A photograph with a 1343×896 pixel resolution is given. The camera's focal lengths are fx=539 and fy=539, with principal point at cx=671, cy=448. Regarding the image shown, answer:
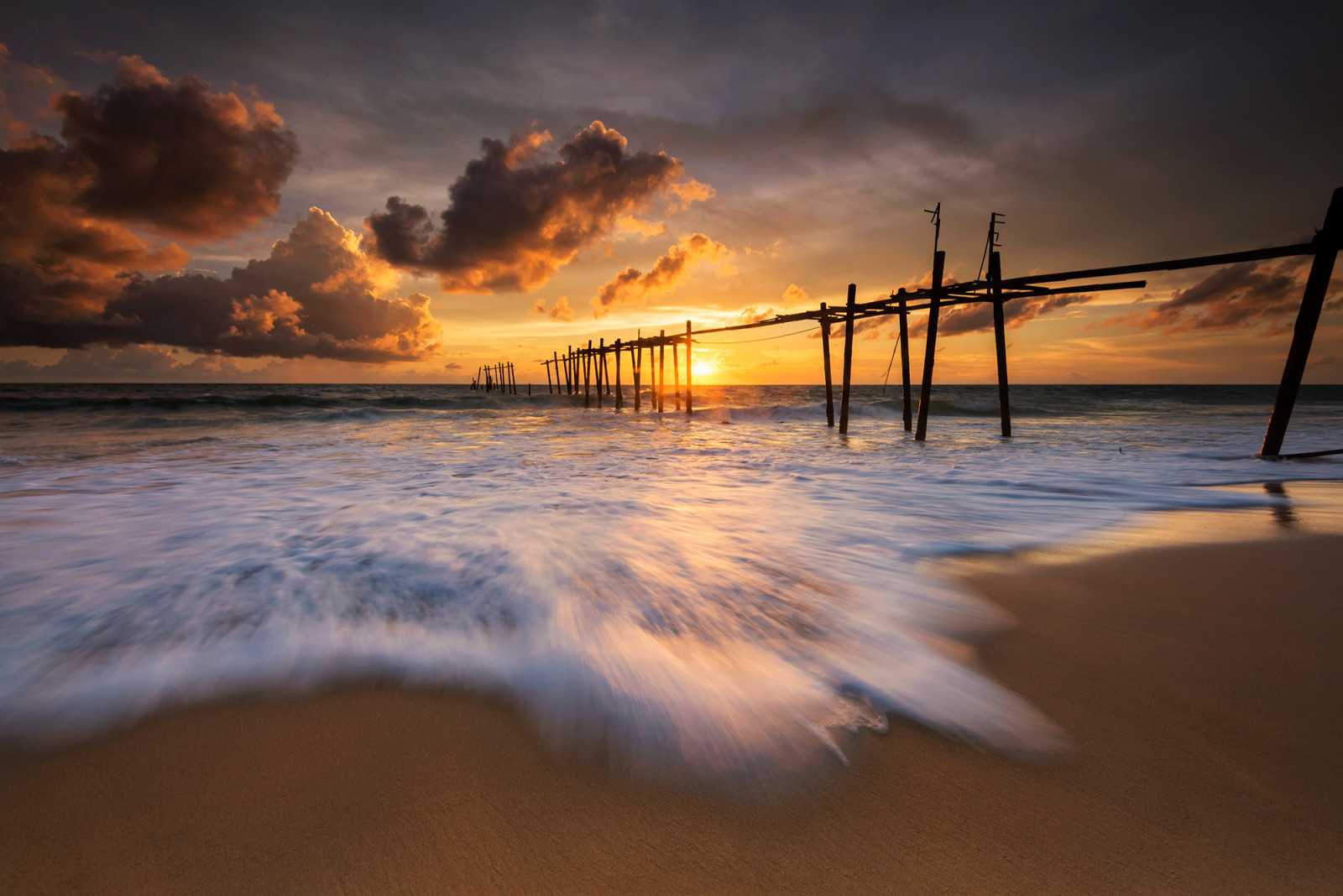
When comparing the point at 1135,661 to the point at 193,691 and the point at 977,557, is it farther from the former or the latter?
the point at 193,691

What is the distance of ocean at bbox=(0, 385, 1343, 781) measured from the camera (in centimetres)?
219

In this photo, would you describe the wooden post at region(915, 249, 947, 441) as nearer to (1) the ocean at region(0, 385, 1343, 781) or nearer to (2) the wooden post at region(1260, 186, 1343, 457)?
(1) the ocean at region(0, 385, 1343, 781)

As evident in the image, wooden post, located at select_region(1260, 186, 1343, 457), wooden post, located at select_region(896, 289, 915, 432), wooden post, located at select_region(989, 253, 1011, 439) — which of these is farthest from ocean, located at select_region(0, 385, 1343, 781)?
wooden post, located at select_region(896, 289, 915, 432)

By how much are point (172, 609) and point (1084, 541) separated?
265 inches

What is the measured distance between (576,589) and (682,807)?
87.3 inches

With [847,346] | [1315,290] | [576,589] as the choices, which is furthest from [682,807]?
[847,346]

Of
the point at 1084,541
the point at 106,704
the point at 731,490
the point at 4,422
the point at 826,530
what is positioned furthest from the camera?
the point at 4,422

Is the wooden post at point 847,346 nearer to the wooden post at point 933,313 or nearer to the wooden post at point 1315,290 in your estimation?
the wooden post at point 933,313

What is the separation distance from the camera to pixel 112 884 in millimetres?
1353

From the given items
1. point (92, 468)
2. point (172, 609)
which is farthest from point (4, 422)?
point (172, 609)

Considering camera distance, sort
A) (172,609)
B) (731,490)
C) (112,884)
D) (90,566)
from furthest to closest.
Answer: (731,490)
(90,566)
(172,609)
(112,884)

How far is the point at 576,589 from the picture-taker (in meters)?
3.72

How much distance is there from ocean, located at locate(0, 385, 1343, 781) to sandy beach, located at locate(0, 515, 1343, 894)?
0.18 metres

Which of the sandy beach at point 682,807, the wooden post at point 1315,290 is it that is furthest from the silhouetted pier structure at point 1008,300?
the sandy beach at point 682,807
